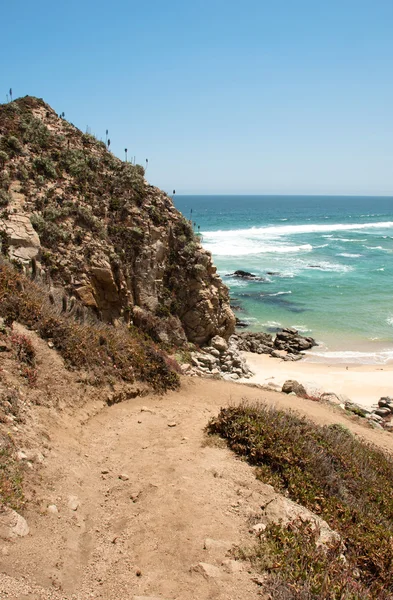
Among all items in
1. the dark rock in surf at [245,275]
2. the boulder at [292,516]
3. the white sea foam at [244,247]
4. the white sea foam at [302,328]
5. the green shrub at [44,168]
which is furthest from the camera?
the white sea foam at [244,247]

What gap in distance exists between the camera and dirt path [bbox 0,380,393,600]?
15.9ft

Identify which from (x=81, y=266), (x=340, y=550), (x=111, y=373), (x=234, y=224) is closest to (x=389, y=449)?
(x=340, y=550)

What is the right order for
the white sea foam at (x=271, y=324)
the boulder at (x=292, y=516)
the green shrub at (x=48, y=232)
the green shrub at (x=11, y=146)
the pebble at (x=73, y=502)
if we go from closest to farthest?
the boulder at (x=292, y=516)
the pebble at (x=73, y=502)
the green shrub at (x=48, y=232)
the green shrub at (x=11, y=146)
the white sea foam at (x=271, y=324)

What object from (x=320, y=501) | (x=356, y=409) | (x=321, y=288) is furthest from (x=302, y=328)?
(x=320, y=501)

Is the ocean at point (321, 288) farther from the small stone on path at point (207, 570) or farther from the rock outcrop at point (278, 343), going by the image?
the small stone on path at point (207, 570)

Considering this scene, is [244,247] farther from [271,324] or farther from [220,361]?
[220,361]

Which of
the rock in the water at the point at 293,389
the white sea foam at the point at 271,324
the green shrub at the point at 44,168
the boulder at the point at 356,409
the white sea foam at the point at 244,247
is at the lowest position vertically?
the white sea foam at the point at 271,324

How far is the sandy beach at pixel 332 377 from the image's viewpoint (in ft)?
63.5

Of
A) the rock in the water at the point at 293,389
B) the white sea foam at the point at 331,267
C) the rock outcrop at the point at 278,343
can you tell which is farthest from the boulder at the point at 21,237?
the white sea foam at the point at 331,267

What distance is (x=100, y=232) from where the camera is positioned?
1662 cm

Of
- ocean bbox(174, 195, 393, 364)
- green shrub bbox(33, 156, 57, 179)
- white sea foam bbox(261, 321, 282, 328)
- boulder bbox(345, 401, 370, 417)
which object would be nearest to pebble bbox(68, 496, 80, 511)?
boulder bbox(345, 401, 370, 417)

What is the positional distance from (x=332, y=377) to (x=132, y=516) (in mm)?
17330

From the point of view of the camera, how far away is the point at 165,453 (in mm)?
8211

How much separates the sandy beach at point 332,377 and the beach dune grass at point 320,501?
8204 millimetres
